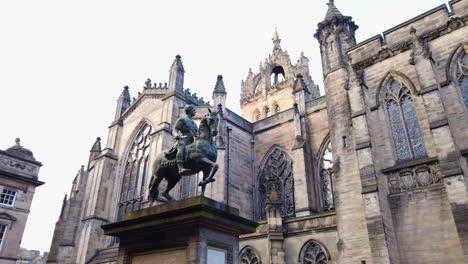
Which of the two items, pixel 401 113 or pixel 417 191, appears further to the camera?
pixel 401 113

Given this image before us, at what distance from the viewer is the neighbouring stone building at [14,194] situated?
76.7 feet

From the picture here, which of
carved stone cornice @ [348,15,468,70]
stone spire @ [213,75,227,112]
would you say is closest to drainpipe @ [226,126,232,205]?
stone spire @ [213,75,227,112]

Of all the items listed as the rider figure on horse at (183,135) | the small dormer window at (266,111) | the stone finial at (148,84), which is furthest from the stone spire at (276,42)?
the rider figure on horse at (183,135)

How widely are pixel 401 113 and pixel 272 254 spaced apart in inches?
309

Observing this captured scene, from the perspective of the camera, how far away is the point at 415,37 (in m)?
14.7

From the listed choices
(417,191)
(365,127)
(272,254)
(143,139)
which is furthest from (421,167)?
(143,139)

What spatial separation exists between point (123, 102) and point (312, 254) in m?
19.8

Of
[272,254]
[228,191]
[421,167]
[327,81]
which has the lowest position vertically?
[272,254]

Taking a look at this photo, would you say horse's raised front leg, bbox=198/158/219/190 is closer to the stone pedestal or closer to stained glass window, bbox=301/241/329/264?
the stone pedestal

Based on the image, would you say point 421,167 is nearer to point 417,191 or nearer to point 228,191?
point 417,191

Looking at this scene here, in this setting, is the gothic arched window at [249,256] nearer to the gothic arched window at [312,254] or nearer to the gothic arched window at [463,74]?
the gothic arched window at [312,254]

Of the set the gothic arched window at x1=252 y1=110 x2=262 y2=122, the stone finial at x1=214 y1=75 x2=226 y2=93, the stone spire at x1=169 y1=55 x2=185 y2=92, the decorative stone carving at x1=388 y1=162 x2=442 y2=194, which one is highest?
the gothic arched window at x1=252 y1=110 x2=262 y2=122

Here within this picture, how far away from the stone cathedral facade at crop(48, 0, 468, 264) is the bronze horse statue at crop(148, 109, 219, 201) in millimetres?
8416

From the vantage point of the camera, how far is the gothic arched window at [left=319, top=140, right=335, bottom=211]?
63.0ft
